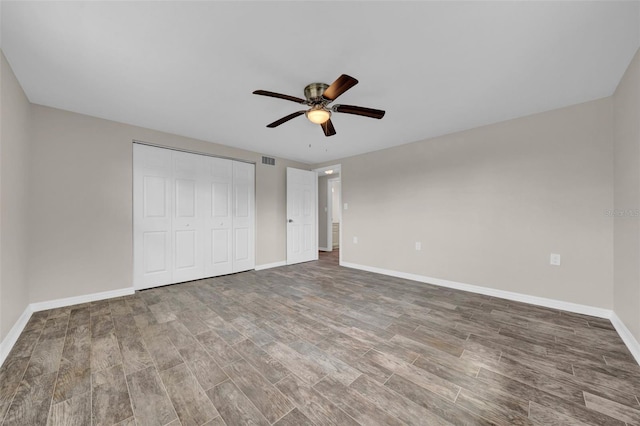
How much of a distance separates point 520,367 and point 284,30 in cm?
287

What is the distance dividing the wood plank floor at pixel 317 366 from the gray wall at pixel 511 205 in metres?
0.45

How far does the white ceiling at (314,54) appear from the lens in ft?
4.74

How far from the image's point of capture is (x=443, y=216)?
3.61m

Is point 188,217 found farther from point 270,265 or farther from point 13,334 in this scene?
point 13,334

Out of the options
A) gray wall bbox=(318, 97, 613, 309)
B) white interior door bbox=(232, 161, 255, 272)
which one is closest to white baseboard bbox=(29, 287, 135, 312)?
white interior door bbox=(232, 161, 255, 272)

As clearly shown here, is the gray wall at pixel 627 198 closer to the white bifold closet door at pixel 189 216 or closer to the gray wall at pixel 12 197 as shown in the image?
the white bifold closet door at pixel 189 216

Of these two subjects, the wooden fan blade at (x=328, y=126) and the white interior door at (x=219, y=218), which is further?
the white interior door at (x=219, y=218)

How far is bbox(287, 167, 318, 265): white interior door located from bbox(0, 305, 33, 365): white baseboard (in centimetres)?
355

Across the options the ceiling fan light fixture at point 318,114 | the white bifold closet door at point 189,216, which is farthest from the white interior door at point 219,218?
the ceiling fan light fixture at point 318,114

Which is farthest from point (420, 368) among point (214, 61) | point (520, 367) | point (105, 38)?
point (105, 38)

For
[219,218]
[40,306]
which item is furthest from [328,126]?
[40,306]

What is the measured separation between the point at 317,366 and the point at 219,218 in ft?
10.4

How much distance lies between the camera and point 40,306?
262 centimetres

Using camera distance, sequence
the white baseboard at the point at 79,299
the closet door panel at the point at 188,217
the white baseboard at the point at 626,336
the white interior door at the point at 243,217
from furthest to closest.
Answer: the white interior door at the point at 243,217 < the closet door panel at the point at 188,217 < the white baseboard at the point at 79,299 < the white baseboard at the point at 626,336
